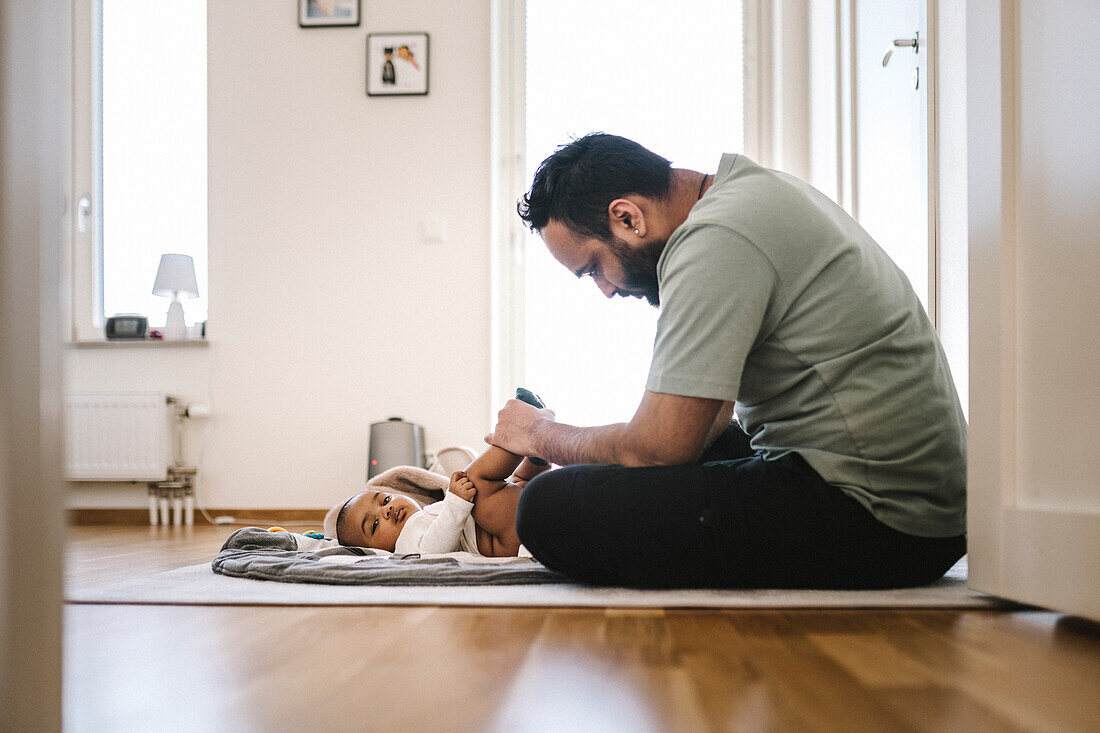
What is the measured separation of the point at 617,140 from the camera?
5.07 ft

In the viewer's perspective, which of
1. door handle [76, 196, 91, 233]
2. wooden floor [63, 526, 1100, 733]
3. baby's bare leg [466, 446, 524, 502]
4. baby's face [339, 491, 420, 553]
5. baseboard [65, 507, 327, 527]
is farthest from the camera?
door handle [76, 196, 91, 233]

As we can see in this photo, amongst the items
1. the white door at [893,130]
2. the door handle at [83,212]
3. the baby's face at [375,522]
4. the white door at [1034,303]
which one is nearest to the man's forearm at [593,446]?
the white door at [1034,303]

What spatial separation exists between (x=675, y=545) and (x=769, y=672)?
0.50 meters

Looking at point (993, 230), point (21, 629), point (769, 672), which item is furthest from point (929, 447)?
point (21, 629)

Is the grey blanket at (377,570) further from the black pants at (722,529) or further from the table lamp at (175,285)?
the table lamp at (175,285)

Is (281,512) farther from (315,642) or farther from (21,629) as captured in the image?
(21,629)

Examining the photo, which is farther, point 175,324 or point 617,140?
point 175,324

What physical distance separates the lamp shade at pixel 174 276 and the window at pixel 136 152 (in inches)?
6.3

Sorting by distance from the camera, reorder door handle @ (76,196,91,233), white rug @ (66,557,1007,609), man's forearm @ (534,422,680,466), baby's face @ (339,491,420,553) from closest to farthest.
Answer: white rug @ (66,557,1007,609)
man's forearm @ (534,422,680,466)
baby's face @ (339,491,420,553)
door handle @ (76,196,91,233)

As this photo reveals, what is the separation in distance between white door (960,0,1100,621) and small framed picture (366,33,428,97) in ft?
10.1

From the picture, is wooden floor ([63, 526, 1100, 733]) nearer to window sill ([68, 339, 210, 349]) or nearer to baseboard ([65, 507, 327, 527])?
baseboard ([65, 507, 327, 527])

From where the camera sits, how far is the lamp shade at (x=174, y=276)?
4.05 m

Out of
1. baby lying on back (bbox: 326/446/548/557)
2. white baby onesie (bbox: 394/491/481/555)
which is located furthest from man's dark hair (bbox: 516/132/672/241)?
white baby onesie (bbox: 394/491/481/555)

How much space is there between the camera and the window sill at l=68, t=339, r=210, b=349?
4.12m
